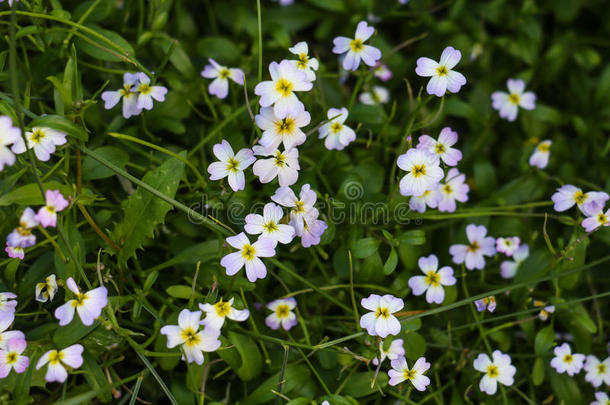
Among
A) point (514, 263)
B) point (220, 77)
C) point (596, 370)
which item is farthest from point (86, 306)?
point (596, 370)

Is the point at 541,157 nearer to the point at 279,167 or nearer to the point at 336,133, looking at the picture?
the point at 336,133

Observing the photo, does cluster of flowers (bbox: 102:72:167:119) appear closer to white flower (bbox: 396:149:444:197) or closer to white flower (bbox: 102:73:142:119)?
white flower (bbox: 102:73:142:119)

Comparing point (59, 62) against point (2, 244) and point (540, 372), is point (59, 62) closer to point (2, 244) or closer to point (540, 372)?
point (2, 244)

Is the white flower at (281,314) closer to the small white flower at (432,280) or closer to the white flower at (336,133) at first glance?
the small white flower at (432,280)

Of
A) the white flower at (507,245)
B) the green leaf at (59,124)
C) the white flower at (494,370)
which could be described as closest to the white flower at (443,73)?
the white flower at (507,245)

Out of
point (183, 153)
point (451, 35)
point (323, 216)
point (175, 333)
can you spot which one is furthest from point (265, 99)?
point (451, 35)

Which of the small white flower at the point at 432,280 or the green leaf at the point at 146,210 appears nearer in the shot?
the green leaf at the point at 146,210
